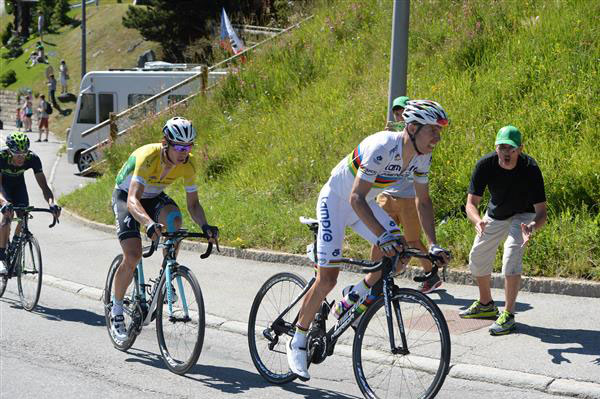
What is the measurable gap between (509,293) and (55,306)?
5.37m

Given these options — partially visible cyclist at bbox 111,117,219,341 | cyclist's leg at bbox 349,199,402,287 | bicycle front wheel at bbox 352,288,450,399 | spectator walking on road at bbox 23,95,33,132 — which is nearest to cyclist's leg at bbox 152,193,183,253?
partially visible cyclist at bbox 111,117,219,341

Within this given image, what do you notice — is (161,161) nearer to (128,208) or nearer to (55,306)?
(128,208)

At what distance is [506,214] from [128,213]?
11.2 ft

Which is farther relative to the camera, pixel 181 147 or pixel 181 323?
pixel 181 147

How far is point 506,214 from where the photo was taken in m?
7.60

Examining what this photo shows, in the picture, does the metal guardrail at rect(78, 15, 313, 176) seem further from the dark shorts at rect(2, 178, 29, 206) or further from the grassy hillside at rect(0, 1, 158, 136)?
the grassy hillside at rect(0, 1, 158, 136)

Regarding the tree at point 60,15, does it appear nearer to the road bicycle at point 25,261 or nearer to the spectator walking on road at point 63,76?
the spectator walking on road at point 63,76

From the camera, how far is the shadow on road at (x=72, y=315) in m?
8.96

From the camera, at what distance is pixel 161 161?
7.12m

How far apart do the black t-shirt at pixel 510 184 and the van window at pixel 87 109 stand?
22.7m

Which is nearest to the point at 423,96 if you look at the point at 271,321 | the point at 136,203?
the point at 136,203

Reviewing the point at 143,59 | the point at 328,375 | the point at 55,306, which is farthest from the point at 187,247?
the point at 143,59

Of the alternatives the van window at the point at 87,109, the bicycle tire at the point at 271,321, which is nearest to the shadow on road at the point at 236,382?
the bicycle tire at the point at 271,321

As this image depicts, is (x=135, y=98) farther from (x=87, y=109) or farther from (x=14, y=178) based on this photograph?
(x=14, y=178)
